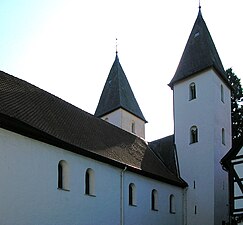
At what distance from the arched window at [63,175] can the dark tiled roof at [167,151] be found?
11.4m

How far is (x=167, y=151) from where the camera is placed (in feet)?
101

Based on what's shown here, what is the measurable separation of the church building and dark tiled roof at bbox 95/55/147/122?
0.15 metres

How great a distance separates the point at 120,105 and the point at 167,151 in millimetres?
7447

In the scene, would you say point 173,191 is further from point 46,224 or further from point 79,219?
point 46,224

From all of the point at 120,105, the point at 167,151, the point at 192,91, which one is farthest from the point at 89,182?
the point at 120,105

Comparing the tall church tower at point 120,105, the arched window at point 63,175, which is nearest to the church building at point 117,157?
the arched window at point 63,175

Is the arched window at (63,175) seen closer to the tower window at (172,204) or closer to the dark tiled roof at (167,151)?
the tower window at (172,204)

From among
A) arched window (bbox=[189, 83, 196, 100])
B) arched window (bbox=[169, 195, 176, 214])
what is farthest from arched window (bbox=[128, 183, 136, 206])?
arched window (bbox=[189, 83, 196, 100])

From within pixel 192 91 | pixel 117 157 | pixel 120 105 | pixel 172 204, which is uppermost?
pixel 120 105

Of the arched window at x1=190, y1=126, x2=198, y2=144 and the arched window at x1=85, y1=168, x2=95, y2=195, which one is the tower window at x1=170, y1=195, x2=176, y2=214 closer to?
the arched window at x1=190, y1=126, x2=198, y2=144

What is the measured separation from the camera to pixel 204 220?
26.7 m

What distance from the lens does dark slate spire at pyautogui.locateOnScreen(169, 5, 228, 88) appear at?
1178 inches

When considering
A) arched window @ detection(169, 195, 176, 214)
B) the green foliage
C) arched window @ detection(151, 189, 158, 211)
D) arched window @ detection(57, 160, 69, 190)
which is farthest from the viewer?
the green foliage

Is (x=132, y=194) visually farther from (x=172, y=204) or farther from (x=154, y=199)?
(x=172, y=204)
